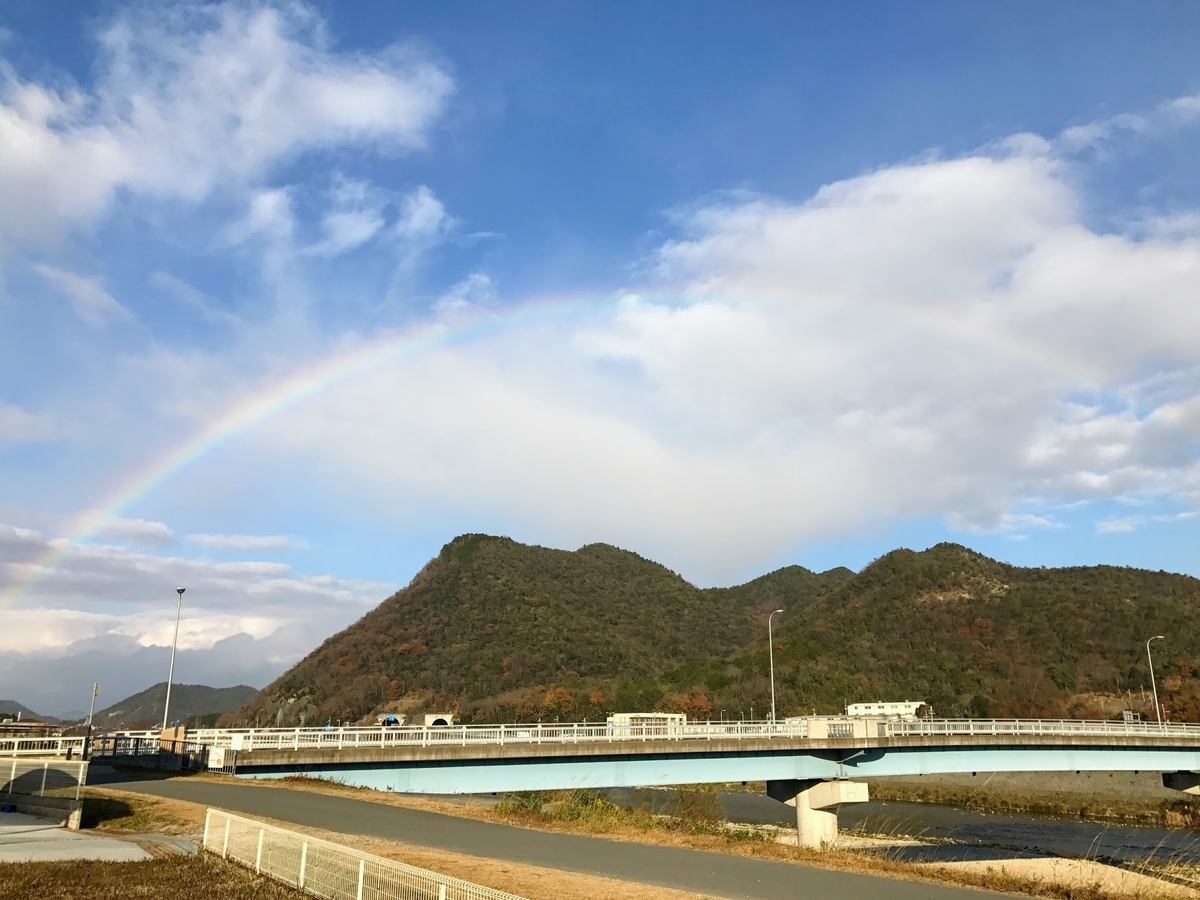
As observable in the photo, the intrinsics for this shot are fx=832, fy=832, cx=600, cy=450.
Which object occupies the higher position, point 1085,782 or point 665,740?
point 665,740

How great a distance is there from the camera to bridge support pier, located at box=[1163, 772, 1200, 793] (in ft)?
197

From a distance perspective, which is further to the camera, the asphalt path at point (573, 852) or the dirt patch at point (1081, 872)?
the dirt patch at point (1081, 872)

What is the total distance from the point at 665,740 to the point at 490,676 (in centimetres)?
12676

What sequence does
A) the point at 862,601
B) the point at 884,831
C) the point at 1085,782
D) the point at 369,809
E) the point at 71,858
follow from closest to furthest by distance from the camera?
the point at 71,858 → the point at 369,809 → the point at 884,831 → the point at 1085,782 → the point at 862,601

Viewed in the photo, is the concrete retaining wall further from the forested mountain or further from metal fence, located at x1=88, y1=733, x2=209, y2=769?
the forested mountain

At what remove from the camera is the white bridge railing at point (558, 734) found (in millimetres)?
33594

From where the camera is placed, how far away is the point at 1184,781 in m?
60.4

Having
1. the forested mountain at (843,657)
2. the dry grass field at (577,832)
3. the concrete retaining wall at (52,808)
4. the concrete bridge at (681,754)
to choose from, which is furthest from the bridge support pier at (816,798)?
the forested mountain at (843,657)

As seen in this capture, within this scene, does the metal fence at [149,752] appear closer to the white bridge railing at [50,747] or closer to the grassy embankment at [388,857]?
the white bridge railing at [50,747]

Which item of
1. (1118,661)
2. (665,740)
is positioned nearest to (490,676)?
(1118,661)

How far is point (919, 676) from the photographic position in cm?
13525

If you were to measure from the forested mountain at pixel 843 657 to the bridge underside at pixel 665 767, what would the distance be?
58417 mm

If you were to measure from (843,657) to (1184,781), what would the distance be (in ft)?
283

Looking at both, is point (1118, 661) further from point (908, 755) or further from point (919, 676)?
point (908, 755)
